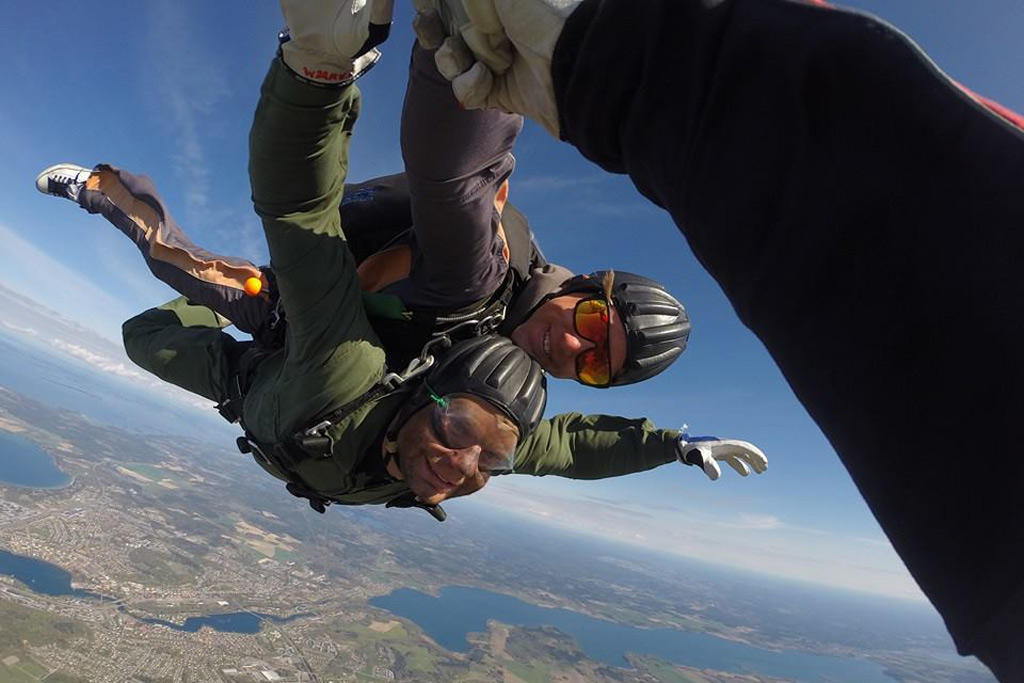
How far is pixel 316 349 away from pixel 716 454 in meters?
3.08

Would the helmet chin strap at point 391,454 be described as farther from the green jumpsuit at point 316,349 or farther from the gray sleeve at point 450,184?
the gray sleeve at point 450,184

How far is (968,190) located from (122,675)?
33564 mm

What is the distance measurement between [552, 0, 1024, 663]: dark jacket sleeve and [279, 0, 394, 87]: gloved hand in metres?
0.80

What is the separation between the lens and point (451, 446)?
236cm

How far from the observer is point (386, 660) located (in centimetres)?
3162

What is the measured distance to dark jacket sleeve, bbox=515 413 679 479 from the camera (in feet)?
11.1

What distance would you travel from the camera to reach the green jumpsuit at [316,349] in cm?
143

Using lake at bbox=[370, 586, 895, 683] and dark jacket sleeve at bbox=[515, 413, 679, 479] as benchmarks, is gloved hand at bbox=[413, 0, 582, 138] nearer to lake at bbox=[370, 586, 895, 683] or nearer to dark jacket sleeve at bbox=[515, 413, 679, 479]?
dark jacket sleeve at bbox=[515, 413, 679, 479]

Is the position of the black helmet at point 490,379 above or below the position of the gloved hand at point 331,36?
below

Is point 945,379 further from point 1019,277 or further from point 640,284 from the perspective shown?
point 640,284

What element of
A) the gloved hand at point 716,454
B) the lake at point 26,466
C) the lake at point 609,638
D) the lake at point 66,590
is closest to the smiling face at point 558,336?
the gloved hand at point 716,454

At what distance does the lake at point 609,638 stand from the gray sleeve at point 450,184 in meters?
43.4

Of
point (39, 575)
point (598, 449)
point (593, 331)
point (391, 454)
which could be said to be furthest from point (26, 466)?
point (593, 331)

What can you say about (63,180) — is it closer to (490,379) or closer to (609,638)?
(490,379)
